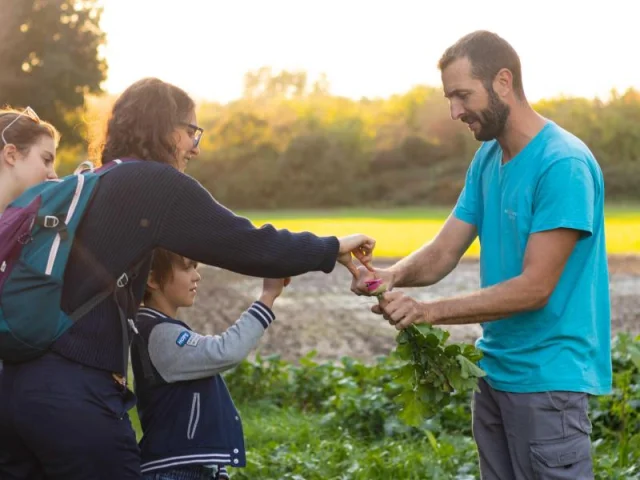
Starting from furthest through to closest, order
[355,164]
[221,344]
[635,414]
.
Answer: [355,164] → [635,414] → [221,344]

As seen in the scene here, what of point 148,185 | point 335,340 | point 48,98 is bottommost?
point 335,340

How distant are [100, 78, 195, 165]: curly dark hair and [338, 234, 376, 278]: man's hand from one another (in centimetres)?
69

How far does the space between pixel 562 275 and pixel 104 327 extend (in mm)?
1626

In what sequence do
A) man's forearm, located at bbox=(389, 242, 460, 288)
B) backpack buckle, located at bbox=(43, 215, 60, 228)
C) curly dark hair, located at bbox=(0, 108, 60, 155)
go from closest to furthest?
backpack buckle, located at bbox=(43, 215, 60, 228)
curly dark hair, located at bbox=(0, 108, 60, 155)
man's forearm, located at bbox=(389, 242, 460, 288)

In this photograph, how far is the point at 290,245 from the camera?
3238 millimetres

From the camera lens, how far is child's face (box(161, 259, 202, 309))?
384 cm

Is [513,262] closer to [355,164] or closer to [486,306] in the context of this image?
[486,306]

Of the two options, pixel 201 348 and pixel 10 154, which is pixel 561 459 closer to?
pixel 201 348

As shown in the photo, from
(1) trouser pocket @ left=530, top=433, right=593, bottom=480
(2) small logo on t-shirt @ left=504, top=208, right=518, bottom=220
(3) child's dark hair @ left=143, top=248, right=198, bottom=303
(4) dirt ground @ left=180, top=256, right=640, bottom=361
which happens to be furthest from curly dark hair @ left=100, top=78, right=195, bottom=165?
(4) dirt ground @ left=180, top=256, right=640, bottom=361

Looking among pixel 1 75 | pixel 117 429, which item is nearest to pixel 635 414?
pixel 117 429

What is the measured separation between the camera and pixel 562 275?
3.69 m

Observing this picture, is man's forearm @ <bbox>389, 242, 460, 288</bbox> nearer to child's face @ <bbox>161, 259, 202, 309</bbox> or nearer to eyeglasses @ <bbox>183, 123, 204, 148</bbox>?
child's face @ <bbox>161, 259, 202, 309</bbox>

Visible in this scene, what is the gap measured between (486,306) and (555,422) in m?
0.47

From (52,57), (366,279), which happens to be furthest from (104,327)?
(52,57)
